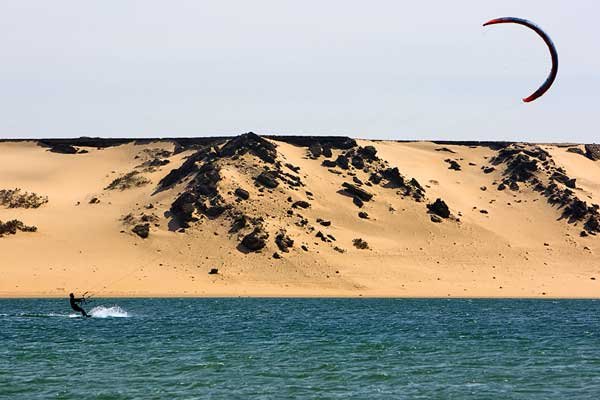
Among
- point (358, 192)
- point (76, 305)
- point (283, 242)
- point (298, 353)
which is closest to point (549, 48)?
point (298, 353)

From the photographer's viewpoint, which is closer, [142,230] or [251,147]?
[142,230]

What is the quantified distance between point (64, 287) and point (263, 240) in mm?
15194

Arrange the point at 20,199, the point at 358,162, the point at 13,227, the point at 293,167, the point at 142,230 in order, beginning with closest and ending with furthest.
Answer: the point at 142,230
the point at 13,227
the point at 20,199
the point at 293,167
the point at 358,162

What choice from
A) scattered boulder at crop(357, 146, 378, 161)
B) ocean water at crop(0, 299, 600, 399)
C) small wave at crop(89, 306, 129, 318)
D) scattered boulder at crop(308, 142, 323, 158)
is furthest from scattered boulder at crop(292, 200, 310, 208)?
small wave at crop(89, 306, 129, 318)

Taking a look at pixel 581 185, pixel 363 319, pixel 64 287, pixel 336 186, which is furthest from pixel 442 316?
pixel 581 185

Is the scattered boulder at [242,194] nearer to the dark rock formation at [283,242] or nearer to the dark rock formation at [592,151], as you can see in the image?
the dark rock formation at [283,242]

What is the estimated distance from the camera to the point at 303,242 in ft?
243

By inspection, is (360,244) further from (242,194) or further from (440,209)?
(440,209)

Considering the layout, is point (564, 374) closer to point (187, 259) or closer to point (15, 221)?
point (187, 259)

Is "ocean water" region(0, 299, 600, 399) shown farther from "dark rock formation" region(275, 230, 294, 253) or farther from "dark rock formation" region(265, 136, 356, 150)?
"dark rock formation" region(265, 136, 356, 150)

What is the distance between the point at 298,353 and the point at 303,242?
3975 cm

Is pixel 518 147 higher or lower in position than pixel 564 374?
higher

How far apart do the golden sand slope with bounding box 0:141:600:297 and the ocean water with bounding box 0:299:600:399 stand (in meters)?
11.5

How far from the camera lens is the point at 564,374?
29781 mm
